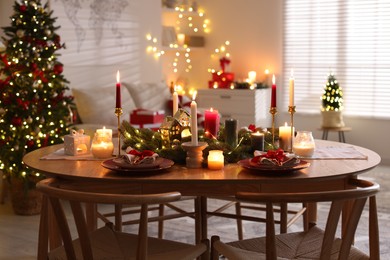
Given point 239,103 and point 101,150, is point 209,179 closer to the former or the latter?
point 101,150

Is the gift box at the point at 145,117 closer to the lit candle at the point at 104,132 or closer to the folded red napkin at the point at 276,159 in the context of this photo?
the lit candle at the point at 104,132

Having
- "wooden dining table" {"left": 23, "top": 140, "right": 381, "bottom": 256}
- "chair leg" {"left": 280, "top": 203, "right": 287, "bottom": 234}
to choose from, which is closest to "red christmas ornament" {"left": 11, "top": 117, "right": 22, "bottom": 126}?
"wooden dining table" {"left": 23, "top": 140, "right": 381, "bottom": 256}

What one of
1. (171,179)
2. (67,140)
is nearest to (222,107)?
(67,140)

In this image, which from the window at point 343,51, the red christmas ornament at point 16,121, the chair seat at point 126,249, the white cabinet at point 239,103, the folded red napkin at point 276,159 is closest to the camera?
the chair seat at point 126,249

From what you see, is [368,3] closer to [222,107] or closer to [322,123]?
[322,123]

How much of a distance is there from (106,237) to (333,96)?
4.49 m

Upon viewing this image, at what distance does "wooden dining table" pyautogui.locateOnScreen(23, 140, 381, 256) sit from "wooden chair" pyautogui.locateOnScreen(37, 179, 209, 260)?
0.26 ft

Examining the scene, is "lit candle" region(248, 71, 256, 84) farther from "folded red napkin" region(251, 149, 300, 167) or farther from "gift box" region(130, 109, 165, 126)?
"folded red napkin" region(251, 149, 300, 167)

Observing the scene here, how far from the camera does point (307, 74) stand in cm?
691

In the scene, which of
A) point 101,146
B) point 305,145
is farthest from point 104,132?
point 305,145

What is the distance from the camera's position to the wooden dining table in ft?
7.34

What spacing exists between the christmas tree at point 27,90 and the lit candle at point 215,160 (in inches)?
86.0

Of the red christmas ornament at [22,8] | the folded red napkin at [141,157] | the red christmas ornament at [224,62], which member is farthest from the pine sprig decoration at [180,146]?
the red christmas ornament at [224,62]

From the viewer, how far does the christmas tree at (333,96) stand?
6434 mm
